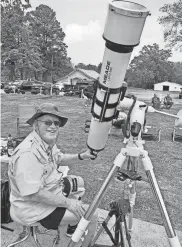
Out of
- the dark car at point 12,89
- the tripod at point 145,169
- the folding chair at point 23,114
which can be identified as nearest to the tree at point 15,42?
the dark car at point 12,89

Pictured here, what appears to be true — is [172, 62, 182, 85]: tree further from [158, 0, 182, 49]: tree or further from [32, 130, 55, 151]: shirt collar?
[32, 130, 55, 151]: shirt collar

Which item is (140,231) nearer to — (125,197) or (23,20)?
(125,197)

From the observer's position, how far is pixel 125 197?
2596mm

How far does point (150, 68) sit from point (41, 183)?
52.6 meters

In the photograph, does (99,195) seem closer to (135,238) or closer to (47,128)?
(47,128)

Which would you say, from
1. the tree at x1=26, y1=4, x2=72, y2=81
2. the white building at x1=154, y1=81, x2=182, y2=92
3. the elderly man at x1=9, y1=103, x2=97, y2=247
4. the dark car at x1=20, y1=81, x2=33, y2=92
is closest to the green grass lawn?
the elderly man at x1=9, y1=103, x2=97, y2=247

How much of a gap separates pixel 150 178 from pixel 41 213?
3.07 ft

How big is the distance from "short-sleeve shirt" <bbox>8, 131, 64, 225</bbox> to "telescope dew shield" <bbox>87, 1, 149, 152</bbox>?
1.49 ft

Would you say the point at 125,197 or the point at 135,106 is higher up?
the point at 135,106

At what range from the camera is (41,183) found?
2.25m

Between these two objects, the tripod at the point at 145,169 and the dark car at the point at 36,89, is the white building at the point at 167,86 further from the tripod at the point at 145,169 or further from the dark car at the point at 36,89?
the tripod at the point at 145,169

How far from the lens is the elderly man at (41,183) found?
2.21 m

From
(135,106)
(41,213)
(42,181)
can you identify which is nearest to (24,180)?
(42,181)

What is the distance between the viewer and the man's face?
2482 mm
